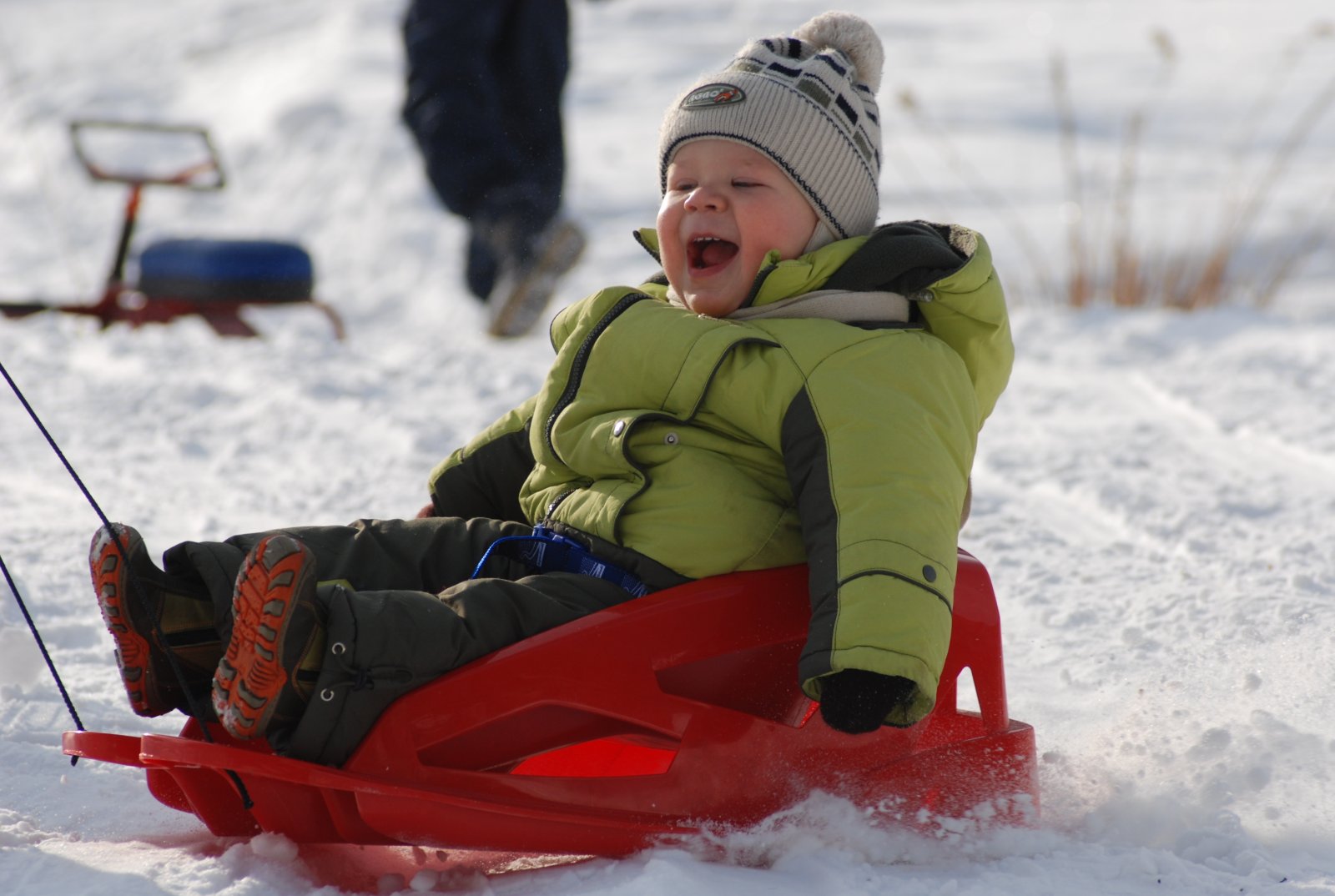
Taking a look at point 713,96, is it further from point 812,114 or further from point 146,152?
point 146,152

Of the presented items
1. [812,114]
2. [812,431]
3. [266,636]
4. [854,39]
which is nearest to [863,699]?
[812,431]

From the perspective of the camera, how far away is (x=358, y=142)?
31.1 ft

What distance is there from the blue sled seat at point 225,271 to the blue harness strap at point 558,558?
3909 millimetres

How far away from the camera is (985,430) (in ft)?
13.2

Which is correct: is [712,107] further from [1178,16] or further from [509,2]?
[1178,16]

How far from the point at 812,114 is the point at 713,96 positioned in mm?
147

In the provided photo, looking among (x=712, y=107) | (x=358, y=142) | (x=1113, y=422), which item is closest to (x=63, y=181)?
(x=358, y=142)

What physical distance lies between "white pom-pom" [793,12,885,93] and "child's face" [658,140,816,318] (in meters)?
0.29

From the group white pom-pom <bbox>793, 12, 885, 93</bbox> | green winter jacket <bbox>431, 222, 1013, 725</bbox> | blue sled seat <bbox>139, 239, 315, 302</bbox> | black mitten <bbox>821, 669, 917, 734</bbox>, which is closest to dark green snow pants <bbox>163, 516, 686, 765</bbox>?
green winter jacket <bbox>431, 222, 1013, 725</bbox>

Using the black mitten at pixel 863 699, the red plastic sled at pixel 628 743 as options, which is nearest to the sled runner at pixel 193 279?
the red plastic sled at pixel 628 743

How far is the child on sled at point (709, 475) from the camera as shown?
1.64 metres

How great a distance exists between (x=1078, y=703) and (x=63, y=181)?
951 centimetres

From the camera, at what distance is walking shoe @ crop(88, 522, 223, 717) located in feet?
5.57

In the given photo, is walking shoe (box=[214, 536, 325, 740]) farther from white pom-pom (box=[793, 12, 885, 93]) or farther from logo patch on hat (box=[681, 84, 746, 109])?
white pom-pom (box=[793, 12, 885, 93])
